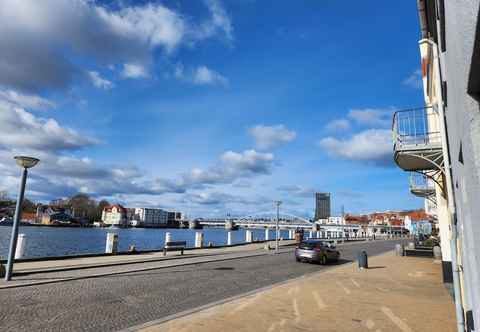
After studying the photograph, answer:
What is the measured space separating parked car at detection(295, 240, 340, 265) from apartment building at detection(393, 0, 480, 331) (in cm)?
645

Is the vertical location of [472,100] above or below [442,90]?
below

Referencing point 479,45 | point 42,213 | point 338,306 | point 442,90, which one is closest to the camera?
Answer: point 479,45

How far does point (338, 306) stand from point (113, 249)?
17.6m

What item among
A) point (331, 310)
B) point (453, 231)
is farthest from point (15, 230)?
point (453, 231)

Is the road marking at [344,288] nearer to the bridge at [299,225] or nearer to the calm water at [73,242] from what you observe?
the calm water at [73,242]

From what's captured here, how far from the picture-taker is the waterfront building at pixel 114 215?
172 metres

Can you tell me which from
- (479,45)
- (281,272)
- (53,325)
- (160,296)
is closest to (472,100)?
(479,45)

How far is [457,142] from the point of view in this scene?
4.00 m

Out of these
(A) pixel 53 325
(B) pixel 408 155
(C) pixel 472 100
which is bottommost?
(A) pixel 53 325

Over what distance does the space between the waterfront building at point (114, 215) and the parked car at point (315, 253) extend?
16227 centimetres

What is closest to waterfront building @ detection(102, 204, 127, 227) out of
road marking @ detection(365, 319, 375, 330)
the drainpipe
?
road marking @ detection(365, 319, 375, 330)

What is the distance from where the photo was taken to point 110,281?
12648mm

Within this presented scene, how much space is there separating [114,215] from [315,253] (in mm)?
169627

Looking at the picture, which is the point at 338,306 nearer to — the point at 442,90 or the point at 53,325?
the point at 442,90
